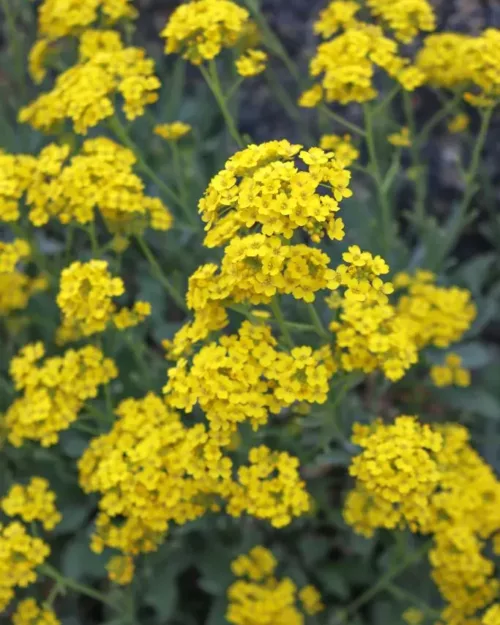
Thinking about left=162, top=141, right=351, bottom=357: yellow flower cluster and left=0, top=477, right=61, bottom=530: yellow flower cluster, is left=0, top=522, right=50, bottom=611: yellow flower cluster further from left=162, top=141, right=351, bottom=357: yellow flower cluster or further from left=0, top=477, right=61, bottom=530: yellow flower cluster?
left=162, top=141, right=351, bottom=357: yellow flower cluster

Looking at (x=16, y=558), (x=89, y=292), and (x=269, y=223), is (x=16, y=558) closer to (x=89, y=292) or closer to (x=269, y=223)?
(x=89, y=292)

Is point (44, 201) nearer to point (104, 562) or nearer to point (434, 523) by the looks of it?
point (104, 562)

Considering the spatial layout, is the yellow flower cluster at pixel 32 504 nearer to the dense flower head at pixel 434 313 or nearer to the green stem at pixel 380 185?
the dense flower head at pixel 434 313

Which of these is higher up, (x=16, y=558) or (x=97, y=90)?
(x=97, y=90)

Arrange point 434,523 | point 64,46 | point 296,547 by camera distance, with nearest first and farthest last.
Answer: point 434,523 → point 296,547 → point 64,46

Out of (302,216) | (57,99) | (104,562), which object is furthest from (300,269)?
(104,562)

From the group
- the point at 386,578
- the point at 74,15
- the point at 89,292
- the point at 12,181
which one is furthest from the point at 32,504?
the point at 74,15

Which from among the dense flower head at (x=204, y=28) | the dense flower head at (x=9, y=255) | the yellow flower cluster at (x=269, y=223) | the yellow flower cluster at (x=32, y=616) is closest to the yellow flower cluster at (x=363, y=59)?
the dense flower head at (x=204, y=28)
